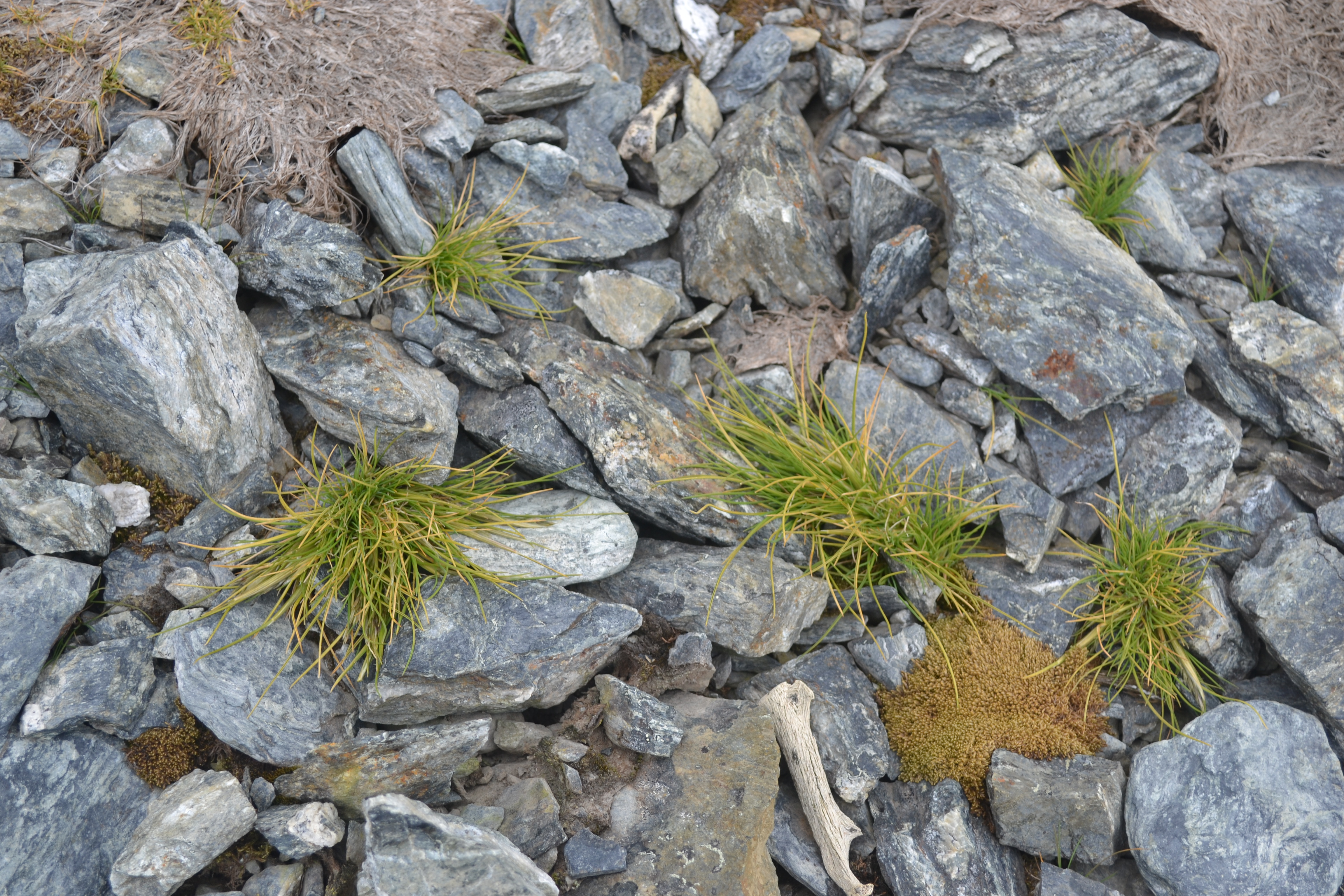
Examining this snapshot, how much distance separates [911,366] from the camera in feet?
19.8

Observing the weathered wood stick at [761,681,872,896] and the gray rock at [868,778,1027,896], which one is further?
the gray rock at [868,778,1027,896]

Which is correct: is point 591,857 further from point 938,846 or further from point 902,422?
point 902,422

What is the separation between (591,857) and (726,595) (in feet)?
5.69

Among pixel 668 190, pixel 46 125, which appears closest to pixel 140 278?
pixel 46 125

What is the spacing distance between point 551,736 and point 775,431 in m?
2.53

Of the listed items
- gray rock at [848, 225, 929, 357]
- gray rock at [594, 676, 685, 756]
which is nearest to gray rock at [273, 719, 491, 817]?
gray rock at [594, 676, 685, 756]

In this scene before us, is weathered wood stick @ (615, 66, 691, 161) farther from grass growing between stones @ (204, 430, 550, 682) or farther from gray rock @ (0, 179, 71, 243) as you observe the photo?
gray rock @ (0, 179, 71, 243)

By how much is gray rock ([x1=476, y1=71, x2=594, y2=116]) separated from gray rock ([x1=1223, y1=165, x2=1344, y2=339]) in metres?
5.53

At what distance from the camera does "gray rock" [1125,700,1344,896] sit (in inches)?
194

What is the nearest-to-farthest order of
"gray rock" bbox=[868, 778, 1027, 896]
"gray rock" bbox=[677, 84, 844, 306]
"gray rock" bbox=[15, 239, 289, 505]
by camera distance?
"gray rock" bbox=[15, 239, 289, 505] < "gray rock" bbox=[868, 778, 1027, 896] < "gray rock" bbox=[677, 84, 844, 306]

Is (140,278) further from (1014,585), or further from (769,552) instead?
(1014,585)

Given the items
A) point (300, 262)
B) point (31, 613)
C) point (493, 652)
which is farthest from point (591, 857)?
point (300, 262)

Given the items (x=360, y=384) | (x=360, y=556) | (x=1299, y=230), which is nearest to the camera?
(x=360, y=556)

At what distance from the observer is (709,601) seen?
17.1 ft
